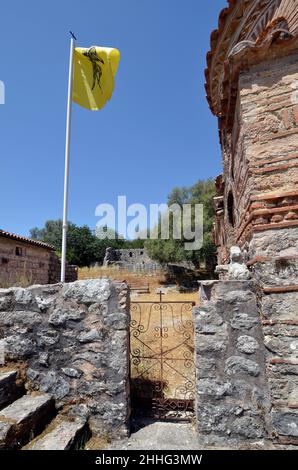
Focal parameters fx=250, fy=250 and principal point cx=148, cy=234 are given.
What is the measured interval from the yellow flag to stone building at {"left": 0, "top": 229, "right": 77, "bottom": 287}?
7.48 meters

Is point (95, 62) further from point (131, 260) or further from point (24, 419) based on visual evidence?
point (131, 260)

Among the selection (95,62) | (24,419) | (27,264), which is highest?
(95,62)

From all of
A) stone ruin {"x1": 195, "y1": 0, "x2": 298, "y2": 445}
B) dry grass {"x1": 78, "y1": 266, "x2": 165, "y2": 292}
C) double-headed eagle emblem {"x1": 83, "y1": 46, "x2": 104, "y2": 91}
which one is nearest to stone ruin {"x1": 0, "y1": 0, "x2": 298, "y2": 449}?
stone ruin {"x1": 195, "y1": 0, "x2": 298, "y2": 445}

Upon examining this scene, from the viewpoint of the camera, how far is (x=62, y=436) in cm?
270

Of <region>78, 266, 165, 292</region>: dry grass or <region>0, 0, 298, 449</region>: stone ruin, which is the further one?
<region>78, 266, 165, 292</region>: dry grass

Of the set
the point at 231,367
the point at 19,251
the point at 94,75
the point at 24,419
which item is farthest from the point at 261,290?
the point at 19,251

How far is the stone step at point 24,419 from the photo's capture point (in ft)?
8.00

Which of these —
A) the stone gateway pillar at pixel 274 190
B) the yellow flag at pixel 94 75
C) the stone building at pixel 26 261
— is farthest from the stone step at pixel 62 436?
the stone building at pixel 26 261

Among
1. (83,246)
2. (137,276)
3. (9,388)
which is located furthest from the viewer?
(83,246)

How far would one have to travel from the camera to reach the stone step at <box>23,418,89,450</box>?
255 cm

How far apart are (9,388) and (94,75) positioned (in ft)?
17.8

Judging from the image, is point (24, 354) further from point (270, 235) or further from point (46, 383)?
point (270, 235)

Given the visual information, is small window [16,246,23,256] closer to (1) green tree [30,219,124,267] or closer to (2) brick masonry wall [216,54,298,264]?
(2) brick masonry wall [216,54,298,264]
